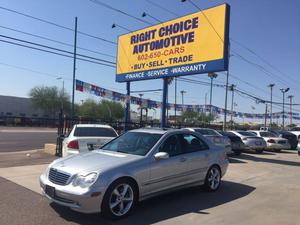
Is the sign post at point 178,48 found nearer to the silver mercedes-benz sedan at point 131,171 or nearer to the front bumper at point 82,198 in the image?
the silver mercedes-benz sedan at point 131,171

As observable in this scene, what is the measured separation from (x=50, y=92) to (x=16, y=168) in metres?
68.5

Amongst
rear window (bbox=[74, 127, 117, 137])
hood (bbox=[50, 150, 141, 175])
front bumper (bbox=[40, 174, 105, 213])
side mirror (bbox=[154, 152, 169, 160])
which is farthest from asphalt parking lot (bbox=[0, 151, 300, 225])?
rear window (bbox=[74, 127, 117, 137])

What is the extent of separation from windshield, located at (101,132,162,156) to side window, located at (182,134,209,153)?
A: 713mm

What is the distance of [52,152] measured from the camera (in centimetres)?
1537

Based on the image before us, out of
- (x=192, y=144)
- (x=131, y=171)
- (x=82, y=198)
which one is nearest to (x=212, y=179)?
(x=192, y=144)

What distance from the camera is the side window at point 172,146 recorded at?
24.1 feet

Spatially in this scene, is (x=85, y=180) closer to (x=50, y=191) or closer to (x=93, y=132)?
(x=50, y=191)

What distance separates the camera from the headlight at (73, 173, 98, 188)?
227 inches

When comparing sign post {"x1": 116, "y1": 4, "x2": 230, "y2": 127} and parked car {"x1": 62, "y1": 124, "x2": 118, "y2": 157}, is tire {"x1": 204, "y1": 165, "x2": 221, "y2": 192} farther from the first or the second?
sign post {"x1": 116, "y1": 4, "x2": 230, "y2": 127}

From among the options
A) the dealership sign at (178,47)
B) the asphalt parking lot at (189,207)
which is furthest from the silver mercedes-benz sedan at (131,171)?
the dealership sign at (178,47)

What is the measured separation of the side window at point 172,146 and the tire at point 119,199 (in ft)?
4.11

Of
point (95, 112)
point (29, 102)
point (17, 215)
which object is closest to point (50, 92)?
point (29, 102)

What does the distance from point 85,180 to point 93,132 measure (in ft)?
20.2

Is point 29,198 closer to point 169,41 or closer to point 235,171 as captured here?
point 235,171
